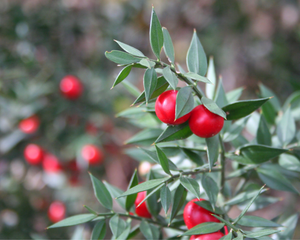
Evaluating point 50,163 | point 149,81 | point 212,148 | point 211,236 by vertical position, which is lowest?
point 50,163

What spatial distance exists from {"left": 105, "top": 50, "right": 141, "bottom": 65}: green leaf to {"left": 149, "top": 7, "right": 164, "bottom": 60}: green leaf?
1.8 inches

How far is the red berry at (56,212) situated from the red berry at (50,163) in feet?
0.66

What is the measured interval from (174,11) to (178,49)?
40 cm

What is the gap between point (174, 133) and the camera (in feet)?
1.47

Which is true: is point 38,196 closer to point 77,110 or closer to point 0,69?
point 77,110

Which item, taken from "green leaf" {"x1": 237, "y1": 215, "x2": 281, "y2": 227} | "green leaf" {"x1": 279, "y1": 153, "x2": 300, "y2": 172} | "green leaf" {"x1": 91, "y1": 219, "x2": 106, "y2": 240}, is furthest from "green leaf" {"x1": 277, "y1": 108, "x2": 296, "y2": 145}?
"green leaf" {"x1": 91, "y1": 219, "x2": 106, "y2": 240}

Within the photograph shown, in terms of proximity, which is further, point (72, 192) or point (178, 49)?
point (178, 49)

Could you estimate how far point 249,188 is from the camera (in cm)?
61

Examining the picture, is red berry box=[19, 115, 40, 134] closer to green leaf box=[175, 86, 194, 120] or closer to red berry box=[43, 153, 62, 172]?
red berry box=[43, 153, 62, 172]

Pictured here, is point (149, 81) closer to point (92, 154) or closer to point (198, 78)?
point (198, 78)

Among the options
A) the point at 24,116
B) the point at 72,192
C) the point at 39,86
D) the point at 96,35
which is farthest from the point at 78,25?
the point at 72,192

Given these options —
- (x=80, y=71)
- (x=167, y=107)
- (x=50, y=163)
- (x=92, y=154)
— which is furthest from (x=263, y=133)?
(x=80, y=71)

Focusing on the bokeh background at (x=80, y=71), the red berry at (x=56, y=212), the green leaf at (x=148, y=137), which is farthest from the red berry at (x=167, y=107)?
the red berry at (x=56, y=212)

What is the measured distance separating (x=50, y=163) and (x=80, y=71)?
0.59m
